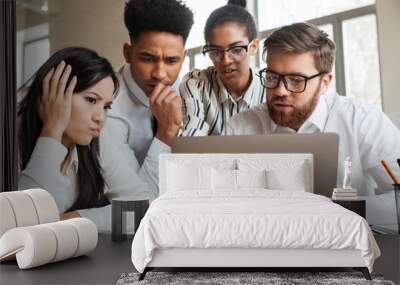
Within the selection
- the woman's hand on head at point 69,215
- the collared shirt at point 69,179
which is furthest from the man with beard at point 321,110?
the woman's hand on head at point 69,215

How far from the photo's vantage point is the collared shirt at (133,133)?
18.4 ft

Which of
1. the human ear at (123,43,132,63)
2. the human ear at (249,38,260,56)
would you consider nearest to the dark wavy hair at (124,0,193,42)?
the human ear at (123,43,132,63)

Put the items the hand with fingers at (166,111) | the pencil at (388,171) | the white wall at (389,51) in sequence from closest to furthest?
1. the pencil at (388,171)
2. the white wall at (389,51)
3. the hand with fingers at (166,111)

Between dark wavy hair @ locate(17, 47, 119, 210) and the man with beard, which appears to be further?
dark wavy hair @ locate(17, 47, 119, 210)

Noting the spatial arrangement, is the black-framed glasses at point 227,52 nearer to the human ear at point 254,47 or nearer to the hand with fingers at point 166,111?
the human ear at point 254,47

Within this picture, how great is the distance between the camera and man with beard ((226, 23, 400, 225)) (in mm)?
5305

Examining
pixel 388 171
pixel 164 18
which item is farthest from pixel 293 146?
pixel 164 18

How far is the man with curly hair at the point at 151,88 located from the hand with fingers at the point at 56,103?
635mm

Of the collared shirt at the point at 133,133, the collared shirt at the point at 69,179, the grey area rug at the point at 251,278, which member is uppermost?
the collared shirt at the point at 133,133

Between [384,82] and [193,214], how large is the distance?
122 inches

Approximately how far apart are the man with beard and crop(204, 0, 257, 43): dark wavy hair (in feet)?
0.87

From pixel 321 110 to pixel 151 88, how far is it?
6.50 feet

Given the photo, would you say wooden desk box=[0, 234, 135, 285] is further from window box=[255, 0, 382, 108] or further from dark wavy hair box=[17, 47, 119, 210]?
window box=[255, 0, 382, 108]

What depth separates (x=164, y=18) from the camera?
5.64m
